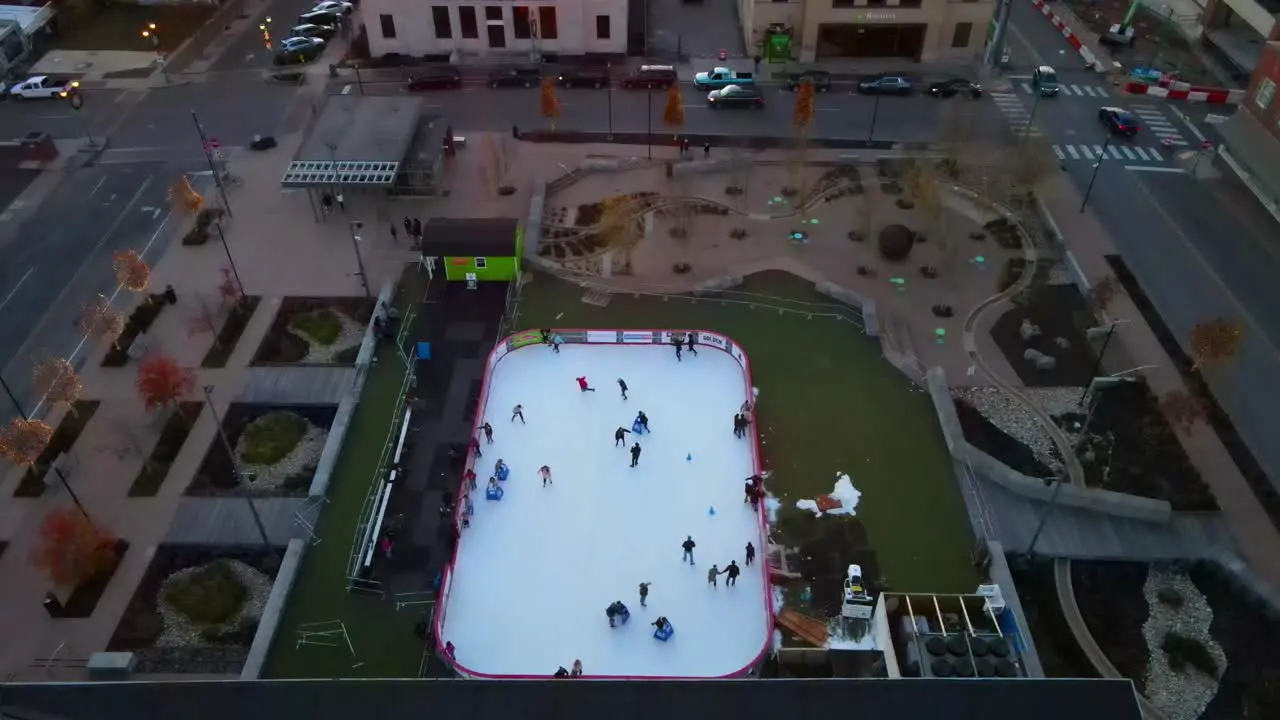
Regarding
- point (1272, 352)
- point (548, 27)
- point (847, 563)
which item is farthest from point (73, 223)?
point (1272, 352)

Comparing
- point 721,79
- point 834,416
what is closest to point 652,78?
point 721,79

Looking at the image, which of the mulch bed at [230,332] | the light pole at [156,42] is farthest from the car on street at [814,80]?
the light pole at [156,42]

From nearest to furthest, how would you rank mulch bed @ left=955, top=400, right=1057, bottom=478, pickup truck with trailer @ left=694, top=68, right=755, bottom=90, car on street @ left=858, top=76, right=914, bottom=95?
mulch bed @ left=955, top=400, right=1057, bottom=478 → car on street @ left=858, top=76, right=914, bottom=95 → pickup truck with trailer @ left=694, top=68, right=755, bottom=90

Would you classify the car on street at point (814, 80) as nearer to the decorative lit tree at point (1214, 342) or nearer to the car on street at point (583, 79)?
the car on street at point (583, 79)

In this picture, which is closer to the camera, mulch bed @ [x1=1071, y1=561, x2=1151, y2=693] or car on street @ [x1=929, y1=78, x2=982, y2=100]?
mulch bed @ [x1=1071, y1=561, x2=1151, y2=693]

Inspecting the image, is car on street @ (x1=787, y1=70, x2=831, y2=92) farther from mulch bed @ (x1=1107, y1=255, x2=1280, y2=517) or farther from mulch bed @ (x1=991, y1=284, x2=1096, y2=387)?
mulch bed @ (x1=991, y1=284, x2=1096, y2=387)

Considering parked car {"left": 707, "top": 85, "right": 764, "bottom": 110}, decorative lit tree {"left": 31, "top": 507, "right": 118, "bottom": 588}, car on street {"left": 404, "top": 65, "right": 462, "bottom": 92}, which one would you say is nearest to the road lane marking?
decorative lit tree {"left": 31, "top": 507, "right": 118, "bottom": 588}
